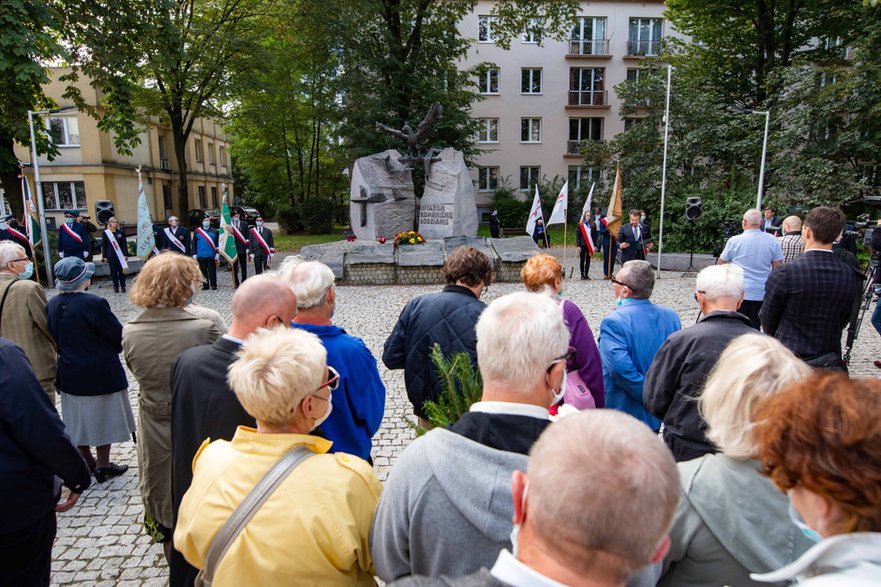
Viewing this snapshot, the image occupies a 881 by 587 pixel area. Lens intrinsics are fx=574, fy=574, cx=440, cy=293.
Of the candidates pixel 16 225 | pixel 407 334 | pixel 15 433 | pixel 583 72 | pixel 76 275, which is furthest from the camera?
pixel 583 72

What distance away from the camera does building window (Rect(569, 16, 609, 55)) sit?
3416cm

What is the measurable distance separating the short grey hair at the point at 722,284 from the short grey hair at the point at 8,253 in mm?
4664

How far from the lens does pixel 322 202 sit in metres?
29.1

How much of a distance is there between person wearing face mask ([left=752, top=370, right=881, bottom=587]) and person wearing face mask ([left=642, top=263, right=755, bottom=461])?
1.17m

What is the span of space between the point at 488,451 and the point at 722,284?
203cm

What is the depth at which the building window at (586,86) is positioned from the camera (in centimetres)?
3453

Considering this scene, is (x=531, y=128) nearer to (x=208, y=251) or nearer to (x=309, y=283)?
(x=208, y=251)

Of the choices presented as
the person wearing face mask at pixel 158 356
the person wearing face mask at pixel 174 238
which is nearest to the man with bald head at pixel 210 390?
the person wearing face mask at pixel 158 356

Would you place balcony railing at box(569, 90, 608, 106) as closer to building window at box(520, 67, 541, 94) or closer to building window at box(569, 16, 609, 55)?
building window at box(520, 67, 541, 94)

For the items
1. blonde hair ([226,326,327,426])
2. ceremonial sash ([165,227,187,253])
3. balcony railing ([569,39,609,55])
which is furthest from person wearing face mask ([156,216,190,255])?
balcony railing ([569,39,609,55])

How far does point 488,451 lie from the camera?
4.84 feet

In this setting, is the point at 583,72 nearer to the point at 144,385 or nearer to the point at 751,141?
the point at 751,141

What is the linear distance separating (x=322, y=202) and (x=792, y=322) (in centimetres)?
2675

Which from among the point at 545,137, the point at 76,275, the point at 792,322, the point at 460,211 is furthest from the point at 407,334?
the point at 545,137
